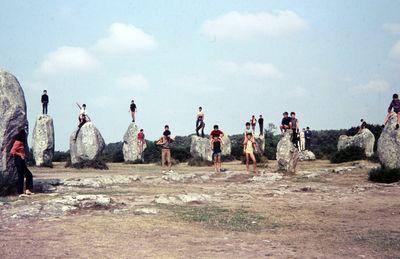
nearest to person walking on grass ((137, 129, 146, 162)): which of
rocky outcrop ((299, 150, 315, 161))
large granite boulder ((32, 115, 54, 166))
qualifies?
large granite boulder ((32, 115, 54, 166))

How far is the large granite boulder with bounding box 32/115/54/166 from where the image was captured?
2806 centimetres

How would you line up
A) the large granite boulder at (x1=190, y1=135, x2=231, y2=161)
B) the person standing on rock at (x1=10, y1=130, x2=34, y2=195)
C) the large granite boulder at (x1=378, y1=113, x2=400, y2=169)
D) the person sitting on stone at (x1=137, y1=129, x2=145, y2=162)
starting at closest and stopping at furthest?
1. the person standing on rock at (x1=10, y1=130, x2=34, y2=195)
2. the large granite boulder at (x1=378, y1=113, x2=400, y2=169)
3. the large granite boulder at (x1=190, y1=135, x2=231, y2=161)
4. the person sitting on stone at (x1=137, y1=129, x2=145, y2=162)

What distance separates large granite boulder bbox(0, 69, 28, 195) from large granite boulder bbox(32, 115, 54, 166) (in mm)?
15436

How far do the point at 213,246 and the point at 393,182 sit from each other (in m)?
11.4

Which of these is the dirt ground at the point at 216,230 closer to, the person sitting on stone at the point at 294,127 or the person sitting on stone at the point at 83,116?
the person sitting on stone at the point at 294,127

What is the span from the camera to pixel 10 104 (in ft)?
Result: 42.3

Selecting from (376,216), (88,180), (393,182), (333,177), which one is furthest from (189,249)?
(333,177)

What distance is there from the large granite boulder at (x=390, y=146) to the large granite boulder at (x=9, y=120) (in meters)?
13.2

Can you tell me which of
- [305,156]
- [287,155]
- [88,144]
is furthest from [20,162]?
[305,156]

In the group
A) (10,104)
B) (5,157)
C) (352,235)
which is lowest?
(352,235)

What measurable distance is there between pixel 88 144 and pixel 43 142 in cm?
364

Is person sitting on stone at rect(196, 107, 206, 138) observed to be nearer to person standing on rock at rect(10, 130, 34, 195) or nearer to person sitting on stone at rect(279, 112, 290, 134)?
person sitting on stone at rect(279, 112, 290, 134)

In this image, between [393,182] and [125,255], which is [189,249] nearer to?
[125,255]

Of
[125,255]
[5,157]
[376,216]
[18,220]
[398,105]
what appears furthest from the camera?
[398,105]
